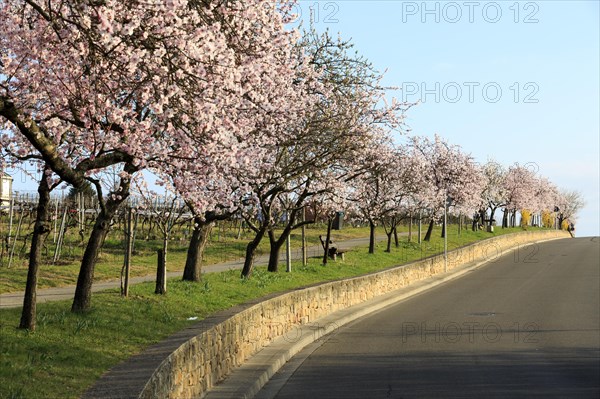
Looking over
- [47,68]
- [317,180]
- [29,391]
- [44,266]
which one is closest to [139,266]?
[44,266]

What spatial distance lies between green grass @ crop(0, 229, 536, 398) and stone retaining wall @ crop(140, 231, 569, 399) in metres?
1.14

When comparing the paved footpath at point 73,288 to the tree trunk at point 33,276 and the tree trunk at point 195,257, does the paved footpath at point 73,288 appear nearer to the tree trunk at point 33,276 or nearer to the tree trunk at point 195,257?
the tree trunk at point 195,257

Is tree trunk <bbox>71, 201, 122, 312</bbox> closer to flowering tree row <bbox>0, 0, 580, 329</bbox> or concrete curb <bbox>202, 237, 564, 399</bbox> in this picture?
flowering tree row <bbox>0, 0, 580, 329</bbox>

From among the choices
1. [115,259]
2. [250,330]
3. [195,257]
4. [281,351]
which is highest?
[195,257]

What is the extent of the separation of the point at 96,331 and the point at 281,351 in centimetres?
406

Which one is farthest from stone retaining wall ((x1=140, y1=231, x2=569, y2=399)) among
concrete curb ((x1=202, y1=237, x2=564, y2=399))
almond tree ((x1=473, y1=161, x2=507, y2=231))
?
almond tree ((x1=473, y1=161, x2=507, y2=231))

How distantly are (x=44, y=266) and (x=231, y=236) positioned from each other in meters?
20.9

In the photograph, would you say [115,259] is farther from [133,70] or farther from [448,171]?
[448,171]

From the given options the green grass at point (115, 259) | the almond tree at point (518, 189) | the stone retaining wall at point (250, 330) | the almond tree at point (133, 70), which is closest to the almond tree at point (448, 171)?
the green grass at point (115, 259)

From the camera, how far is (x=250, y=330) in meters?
15.8

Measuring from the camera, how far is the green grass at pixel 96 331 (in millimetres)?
10305

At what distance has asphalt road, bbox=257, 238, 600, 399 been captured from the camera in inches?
515

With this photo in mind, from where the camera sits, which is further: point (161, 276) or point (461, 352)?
point (161, 276)

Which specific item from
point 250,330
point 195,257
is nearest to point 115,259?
point 195,257
